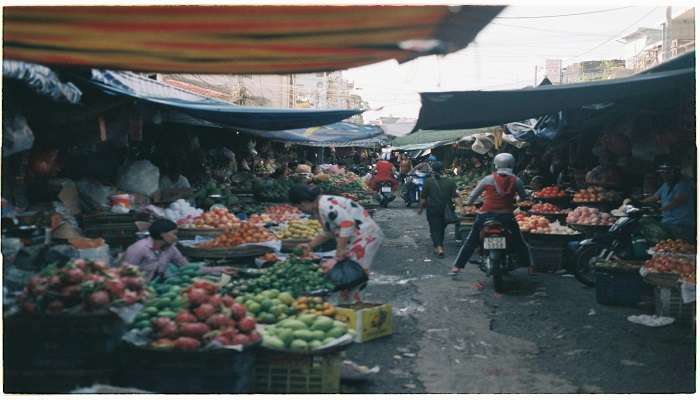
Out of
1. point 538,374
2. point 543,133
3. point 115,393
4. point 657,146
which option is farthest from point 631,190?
point 115,393

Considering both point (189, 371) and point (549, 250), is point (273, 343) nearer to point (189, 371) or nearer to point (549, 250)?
point (189, 371)

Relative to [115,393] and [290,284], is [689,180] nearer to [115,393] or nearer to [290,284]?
[290,284]

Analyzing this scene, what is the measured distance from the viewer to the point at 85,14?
3475 millimetres

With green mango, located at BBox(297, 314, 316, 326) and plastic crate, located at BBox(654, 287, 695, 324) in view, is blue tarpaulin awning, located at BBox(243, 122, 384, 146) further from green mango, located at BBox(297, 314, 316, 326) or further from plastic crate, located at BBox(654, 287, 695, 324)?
green mango, located at BBox(297, 314, 316, 326)

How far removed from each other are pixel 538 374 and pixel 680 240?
3.21 metres

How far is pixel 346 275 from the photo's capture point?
6.12 meters

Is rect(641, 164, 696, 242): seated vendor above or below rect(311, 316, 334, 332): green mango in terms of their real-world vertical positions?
above

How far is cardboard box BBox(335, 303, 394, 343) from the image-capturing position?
580cm

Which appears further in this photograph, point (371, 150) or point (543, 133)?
point (371, 150)

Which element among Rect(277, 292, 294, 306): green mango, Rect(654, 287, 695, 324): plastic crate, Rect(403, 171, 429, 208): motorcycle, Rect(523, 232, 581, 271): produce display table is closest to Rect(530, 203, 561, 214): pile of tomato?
Rect(523, 232, 581, 271): produce display table

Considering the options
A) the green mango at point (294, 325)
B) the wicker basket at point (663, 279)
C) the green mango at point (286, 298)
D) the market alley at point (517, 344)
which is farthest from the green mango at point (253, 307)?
the wicker basket at point (663, 279)

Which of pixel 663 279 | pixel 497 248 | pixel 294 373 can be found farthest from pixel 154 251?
pixel 663 279

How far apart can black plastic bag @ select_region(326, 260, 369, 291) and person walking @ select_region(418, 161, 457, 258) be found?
16.8 ft

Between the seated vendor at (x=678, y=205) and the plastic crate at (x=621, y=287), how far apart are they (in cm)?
81
